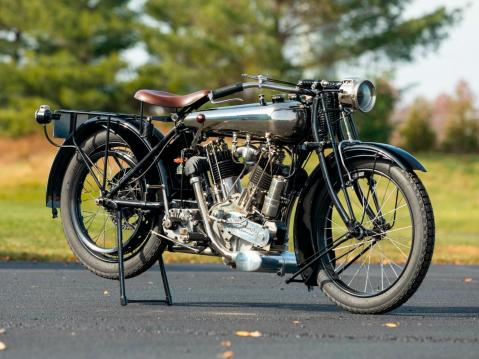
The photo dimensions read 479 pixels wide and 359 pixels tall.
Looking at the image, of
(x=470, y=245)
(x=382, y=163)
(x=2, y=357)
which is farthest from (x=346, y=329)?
(x=470, y=245)

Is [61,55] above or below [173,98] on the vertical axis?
above

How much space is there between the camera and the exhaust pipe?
25.4 ft

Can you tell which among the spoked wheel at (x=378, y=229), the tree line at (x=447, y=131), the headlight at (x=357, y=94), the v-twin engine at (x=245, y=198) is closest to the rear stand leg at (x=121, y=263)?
the v-twin engine at (x=245, y=198)

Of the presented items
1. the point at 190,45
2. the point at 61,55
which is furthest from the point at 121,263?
the point at 61,55

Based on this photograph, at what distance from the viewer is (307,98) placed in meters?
7.98

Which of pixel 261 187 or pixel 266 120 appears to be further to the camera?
pixel 261 187

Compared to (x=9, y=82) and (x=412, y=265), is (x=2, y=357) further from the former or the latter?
(x=9, y=82)

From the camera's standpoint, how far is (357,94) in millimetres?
7746

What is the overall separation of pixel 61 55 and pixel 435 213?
1822 cm

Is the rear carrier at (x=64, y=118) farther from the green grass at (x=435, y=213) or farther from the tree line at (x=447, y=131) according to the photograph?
the tree line at (x=447, y=131)

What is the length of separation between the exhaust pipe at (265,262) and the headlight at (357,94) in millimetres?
1144

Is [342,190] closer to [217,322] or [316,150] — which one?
[316,150]

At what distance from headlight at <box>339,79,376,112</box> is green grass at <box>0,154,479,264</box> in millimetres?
7317

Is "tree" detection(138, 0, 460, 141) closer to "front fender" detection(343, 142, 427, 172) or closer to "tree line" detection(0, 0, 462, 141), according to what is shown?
"tree line" detection(0, 0, 462, 141)
